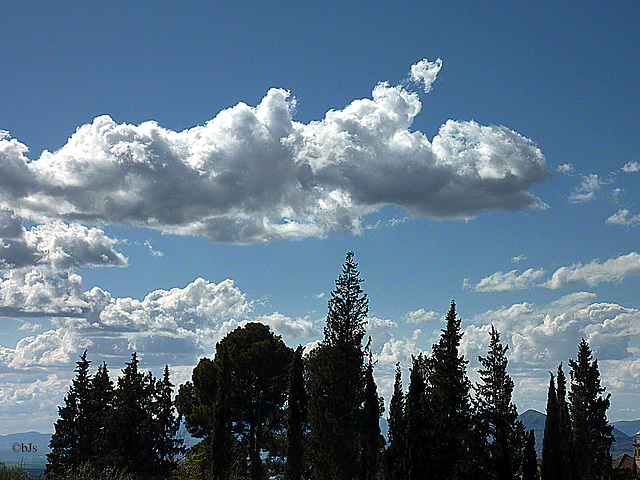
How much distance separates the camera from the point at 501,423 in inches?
1538

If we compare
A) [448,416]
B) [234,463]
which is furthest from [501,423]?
[234,463]

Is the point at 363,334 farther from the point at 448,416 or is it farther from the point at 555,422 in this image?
the point at 555,422

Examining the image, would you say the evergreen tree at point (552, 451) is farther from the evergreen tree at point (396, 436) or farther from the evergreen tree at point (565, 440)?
the evergreen tree at point (396, 436)

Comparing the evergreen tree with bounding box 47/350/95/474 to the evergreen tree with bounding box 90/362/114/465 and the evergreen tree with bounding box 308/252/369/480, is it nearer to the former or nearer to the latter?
the evergreen tree with bounding box 90/362/114/465

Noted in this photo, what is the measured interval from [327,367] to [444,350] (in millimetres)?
12693

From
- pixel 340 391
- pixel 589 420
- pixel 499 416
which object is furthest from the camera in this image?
pixel 589 420

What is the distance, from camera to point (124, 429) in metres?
50.4

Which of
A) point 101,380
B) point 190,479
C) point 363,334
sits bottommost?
point 190,479

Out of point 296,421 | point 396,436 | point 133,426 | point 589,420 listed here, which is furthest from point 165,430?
point 589,420

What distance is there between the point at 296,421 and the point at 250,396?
706 cm

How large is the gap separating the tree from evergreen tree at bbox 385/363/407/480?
10.3 meters

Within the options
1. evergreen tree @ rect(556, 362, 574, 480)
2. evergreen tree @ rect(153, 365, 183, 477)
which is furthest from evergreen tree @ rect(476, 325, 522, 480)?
evergreen tree @ rect(153, 365, 183, 477)

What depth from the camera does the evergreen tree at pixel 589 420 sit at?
5816cm

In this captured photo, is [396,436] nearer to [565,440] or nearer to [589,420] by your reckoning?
[565,440]
